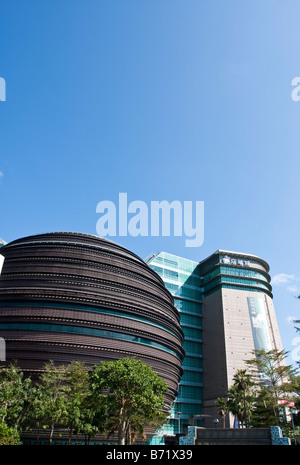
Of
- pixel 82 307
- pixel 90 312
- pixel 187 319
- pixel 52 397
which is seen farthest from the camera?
pixel 187 319

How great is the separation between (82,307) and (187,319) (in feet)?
215

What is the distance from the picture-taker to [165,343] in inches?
2447

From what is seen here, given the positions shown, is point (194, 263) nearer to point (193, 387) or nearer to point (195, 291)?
point (195, 291)

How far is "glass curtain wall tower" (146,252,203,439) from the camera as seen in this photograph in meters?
98.6

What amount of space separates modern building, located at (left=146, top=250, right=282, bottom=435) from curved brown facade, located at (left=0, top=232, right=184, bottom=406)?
3671cm

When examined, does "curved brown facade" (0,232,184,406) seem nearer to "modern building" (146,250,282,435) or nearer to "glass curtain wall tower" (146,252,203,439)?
"modern building" (146,250,282,435)

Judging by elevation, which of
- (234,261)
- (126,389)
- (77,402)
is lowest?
(77,402)

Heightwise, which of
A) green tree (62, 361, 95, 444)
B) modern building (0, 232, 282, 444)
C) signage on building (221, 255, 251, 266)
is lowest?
green tree (62, 361, 95, 444)

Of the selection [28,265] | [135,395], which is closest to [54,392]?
[135,395]

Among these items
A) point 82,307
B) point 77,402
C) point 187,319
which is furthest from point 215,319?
point 77,402

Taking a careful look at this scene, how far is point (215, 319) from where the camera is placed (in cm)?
10719

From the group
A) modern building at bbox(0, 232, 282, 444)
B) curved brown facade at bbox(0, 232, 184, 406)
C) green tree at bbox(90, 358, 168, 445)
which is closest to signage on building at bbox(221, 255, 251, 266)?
modern building at bbox(0, 232, 282, 444)

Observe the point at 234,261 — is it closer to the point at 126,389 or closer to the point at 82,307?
the point at 82,307
